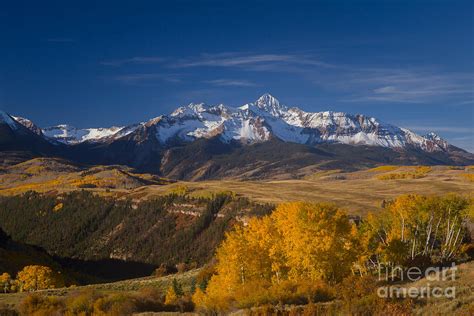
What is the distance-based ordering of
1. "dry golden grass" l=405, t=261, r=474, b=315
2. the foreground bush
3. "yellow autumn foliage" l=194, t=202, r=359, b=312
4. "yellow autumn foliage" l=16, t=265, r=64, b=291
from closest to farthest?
"dry golden grass" l=405, t=261, r=474, b=315 → the foreground bush → "yellow autumn foliage" l=194, t=202, r=359, b=312 → "yellow autumn foliage" l=16, t=265, r=64, b=291

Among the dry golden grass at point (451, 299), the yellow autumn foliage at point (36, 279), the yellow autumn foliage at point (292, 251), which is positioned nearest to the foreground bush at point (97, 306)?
the yellow autumn foliage at point (292, 251)

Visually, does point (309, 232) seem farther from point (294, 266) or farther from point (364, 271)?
point (364, 271)

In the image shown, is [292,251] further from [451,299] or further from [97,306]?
[451,299]

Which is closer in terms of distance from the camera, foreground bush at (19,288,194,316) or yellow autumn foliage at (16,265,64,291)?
foreground bush at (19,288,194,316)

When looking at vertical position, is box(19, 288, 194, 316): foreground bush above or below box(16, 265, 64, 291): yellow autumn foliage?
above

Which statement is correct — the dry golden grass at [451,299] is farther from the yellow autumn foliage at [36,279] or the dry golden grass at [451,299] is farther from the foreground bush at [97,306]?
the yellow autumn foliage at [36,279]

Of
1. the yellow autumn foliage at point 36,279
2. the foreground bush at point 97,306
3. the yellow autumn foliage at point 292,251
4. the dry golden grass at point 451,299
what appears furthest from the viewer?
the yellow autumn foliage at point 36,279

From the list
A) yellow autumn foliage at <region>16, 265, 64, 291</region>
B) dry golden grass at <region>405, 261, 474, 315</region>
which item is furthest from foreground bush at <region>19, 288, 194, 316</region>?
yellow autumn foliage at <region>16, 265, 64, 291</region>

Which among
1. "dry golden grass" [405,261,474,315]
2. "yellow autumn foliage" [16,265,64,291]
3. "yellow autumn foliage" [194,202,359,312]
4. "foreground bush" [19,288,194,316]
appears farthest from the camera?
"yellow autumn foliage" [16,265,64,291]

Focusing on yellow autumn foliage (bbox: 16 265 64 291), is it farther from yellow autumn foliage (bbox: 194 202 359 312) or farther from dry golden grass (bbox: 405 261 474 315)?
dry golden grass (bbox: 405 261 474 315)

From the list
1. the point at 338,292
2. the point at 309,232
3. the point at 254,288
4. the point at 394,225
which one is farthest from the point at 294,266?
the point at 394,225

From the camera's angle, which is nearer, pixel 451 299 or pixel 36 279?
pixel 451 299

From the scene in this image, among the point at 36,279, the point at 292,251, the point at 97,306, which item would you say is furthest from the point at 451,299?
the point at 36,279

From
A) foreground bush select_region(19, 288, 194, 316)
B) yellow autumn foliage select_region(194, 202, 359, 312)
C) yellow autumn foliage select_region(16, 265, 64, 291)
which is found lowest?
yellow autumn foliage select_region(16, 265, 64, 291)
